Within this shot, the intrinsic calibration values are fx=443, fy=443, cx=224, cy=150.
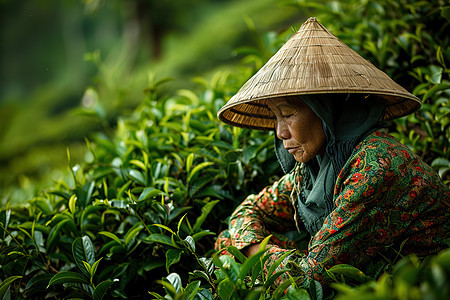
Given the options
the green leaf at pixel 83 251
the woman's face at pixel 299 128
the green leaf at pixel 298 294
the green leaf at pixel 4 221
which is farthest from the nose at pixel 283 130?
the green leaf at pixel 4 221

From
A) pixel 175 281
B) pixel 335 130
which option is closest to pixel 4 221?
pixel 175 281

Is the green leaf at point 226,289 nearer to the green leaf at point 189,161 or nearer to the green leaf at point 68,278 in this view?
the green leaf at point 68,278

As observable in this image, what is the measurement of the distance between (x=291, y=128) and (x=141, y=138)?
43.5 inches

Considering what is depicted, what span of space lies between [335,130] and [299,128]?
5.1 inches

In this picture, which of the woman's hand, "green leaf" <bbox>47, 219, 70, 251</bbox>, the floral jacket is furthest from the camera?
"green leaf" <bbox>47, 219, 70, 251</bbox>

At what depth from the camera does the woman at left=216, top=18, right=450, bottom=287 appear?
57.2 inches

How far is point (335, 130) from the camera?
162 centimetres

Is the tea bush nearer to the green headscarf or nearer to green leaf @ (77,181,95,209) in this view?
green leaf @ (77,181,95,209)

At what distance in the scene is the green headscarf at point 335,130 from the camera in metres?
1.58

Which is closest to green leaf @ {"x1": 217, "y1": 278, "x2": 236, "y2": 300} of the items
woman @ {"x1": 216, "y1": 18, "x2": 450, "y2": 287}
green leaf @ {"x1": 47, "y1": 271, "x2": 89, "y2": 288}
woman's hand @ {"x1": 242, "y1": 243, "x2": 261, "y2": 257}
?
woman @ {"x1": 216, "y1": 18, "x2": 450, "y2": 287}

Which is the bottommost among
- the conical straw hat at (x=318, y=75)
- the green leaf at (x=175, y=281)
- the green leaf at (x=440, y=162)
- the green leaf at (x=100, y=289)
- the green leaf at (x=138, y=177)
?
the green leaf at (x=100, y=289)

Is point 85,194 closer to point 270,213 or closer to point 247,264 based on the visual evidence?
point 270,213

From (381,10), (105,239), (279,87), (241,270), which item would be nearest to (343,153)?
(279,87)

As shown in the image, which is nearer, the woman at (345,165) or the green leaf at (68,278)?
the woman at (345,165)
